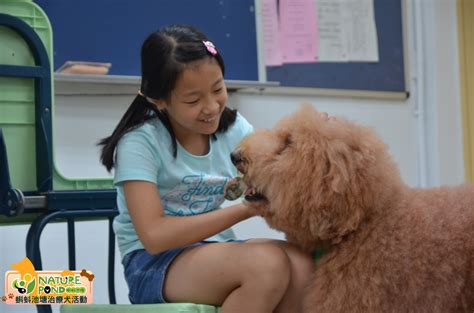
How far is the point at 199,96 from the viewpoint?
130 centimetres

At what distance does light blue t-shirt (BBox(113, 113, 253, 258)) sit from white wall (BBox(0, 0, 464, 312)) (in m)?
0.83

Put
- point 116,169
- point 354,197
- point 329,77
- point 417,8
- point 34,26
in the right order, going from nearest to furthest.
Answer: point 354,197 < point 116,169 < point 34,26 < point 329,77 < point 417,8

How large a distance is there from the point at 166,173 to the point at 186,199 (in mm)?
65

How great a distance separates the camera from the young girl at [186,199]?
1.19 m

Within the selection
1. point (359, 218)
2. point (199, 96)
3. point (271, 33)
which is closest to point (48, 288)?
point (199, 96)

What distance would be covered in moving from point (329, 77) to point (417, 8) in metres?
0.51

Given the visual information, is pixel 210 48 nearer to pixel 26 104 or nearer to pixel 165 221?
pixel 165 221

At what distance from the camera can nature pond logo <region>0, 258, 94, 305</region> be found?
140 centimetres

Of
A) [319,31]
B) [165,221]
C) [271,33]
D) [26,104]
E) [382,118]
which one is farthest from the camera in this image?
[382,118]

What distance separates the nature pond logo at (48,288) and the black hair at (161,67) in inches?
10.3

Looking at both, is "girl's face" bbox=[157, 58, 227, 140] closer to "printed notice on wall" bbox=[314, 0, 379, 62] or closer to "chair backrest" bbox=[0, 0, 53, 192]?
"chair backrest" bbox=[0, 0, 53, 192]

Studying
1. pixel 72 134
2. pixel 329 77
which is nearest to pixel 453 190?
pixel 72 134

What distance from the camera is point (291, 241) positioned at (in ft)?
3.98

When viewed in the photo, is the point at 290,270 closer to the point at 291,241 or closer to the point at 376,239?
the point at 291,241
